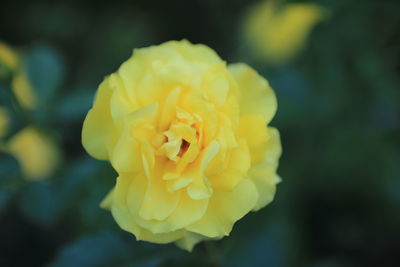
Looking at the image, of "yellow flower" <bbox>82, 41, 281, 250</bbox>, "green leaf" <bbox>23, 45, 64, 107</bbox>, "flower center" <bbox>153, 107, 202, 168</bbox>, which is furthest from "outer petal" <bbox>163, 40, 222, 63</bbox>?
"green leaf" <bbox>23, 45, 64, 107</bbox>

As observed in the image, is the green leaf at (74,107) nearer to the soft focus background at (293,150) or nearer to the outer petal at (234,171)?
the soft focus background at (293,150)

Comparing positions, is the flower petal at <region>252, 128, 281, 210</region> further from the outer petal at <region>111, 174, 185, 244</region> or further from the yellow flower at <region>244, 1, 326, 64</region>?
the yellow flower at <region>244, 1, 326, 64</region>

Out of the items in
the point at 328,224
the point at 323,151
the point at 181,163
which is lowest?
the point at 328,224

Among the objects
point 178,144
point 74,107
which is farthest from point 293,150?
point 178,144

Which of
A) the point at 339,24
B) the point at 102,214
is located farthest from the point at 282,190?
the point at 102,214

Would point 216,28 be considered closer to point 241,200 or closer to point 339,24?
point 339,24

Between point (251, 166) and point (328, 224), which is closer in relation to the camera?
point (251, 166)

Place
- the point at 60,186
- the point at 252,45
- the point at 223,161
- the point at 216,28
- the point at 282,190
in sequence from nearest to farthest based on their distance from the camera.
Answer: the point at 223,161, the point at 60,186, the point at 282,190, the point at 252,45, the point at 216,28
